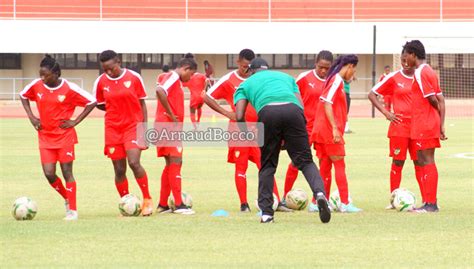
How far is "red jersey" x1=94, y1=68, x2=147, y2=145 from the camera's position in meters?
13.4

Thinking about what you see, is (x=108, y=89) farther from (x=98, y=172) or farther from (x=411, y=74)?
(x=98, y=172)

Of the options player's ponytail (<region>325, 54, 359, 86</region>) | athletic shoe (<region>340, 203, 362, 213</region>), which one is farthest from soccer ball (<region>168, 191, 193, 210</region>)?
player's ponytail (<region>325, 54, 359, 86</region>)

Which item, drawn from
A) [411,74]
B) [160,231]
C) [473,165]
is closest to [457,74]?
[473,165]

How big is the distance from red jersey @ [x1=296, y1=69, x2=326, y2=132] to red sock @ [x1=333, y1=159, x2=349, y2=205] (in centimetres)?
107

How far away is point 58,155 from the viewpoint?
13125mm

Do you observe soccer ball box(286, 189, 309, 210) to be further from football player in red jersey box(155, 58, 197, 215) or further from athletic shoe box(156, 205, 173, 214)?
athletic shoe box(156, 205, 173, 214)

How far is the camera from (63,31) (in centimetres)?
5384

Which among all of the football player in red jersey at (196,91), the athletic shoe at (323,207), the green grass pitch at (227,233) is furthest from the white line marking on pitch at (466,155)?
the athletic shoe at (323,207)

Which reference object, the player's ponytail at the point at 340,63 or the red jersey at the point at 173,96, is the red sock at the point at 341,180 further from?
the red jersey at the point at 173,96

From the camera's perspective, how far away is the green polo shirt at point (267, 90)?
1213 centimetres

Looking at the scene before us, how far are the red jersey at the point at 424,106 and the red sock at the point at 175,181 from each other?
298 centimetres

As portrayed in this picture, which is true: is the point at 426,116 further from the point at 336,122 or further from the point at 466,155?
the point at 466,155

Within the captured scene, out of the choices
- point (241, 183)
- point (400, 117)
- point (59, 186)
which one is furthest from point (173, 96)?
point (400, 117)

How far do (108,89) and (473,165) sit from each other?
32.4 feet
